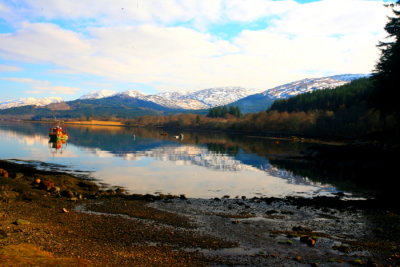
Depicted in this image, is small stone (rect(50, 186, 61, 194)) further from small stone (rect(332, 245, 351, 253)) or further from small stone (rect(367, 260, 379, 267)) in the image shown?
small stone (rect(367, 260, 379, 267))

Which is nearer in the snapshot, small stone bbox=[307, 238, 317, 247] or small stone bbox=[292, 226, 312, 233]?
small stone bbox=[307, 238, 317, 247]

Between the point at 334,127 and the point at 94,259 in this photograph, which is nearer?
the point at 94,259

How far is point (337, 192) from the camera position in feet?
154

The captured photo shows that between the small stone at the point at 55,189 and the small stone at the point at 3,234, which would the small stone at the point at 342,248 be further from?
the small stone at the point at 55,189

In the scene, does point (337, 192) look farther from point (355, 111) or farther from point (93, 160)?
point (355, 111)

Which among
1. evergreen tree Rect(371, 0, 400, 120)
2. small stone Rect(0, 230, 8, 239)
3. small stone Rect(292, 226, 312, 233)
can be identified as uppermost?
evergreen tree Rect(371, 0, 400, 120)

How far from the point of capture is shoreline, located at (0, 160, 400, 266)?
65.2 feet

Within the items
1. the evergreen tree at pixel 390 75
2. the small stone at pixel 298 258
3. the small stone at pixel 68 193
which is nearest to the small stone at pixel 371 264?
the small stone at pixel 298 258

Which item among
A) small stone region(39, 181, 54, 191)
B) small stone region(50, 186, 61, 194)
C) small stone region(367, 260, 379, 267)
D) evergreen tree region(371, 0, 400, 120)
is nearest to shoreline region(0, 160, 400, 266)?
small stone region(50, 186, 61, 194)

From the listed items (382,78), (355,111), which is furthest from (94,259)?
(355,111)

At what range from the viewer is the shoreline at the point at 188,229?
19.9 m

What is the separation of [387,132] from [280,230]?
76265 millimetres

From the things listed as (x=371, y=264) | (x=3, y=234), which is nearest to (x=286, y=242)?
(x=371, y=264)

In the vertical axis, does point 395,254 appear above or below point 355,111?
below
